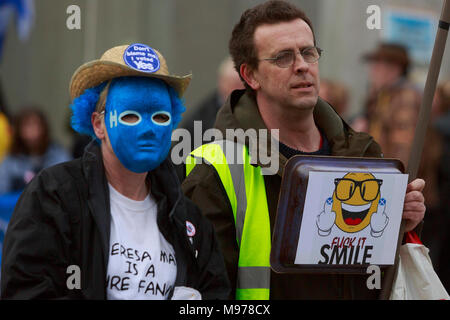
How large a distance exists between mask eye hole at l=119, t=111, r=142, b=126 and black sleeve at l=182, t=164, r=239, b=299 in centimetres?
50

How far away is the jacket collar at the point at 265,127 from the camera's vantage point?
3508 millimetres

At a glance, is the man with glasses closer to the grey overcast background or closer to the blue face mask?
the blue face mask

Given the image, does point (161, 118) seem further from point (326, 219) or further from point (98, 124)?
point (326, 219)

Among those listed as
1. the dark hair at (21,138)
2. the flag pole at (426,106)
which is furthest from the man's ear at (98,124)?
the dark hair at (21,138)

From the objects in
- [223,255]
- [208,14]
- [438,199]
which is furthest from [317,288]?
[208,14]

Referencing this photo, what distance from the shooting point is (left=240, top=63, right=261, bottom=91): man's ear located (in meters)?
3.59

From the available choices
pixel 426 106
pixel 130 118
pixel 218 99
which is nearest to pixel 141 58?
pixel 130 118

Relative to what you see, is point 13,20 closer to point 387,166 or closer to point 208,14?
point 208,14

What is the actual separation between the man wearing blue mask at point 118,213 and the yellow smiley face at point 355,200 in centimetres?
50

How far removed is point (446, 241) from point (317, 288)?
2.87 metres

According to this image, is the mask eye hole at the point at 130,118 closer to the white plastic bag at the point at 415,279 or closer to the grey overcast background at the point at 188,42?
the white plastic bag at the point at 415,279

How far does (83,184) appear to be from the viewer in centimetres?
294

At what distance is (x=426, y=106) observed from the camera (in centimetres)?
Answer: 338

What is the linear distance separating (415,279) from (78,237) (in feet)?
4.72
